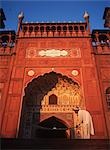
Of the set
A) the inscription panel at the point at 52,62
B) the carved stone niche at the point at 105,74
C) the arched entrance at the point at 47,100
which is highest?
the inscription panel at the point at 52,62

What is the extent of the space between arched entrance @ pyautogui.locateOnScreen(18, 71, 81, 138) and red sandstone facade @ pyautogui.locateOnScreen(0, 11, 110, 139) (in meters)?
0.04

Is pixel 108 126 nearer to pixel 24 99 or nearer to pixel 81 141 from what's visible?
pixel 81 141

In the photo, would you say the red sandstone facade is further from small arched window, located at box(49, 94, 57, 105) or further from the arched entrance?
small arched window, located at box(49, 94, 57, 105)

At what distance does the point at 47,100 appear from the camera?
475 inches

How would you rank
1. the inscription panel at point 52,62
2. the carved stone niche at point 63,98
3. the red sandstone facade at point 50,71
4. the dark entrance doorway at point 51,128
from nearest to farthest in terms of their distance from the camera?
the red sandstone facade at point 50,71
the dark entrance doorway at point 51,128
the carved stone niche at point 63,98
the inscription panel at point 52,62

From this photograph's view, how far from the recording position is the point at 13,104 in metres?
10.9

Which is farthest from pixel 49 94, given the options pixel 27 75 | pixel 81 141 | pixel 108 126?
pixel 81 141

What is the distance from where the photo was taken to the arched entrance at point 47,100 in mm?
11234

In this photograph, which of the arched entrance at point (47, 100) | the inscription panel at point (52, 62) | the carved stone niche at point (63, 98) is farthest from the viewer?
the inscription panel at point (52, 62)

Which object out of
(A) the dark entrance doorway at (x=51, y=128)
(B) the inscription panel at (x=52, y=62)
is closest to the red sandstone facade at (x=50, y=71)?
(B) the inscription panel at (x=52, y=62)

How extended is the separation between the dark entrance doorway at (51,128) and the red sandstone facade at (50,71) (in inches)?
10.4

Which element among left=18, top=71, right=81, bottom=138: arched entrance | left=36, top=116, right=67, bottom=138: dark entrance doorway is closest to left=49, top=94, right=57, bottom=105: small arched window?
left=18, top=71, right=81, bottom=138: arched entrance

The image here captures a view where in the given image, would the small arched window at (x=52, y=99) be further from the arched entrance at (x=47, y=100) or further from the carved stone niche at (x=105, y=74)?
the carved stone niche at (x=105, y=74)

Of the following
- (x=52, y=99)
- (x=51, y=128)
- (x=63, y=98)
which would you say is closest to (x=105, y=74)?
(x=63, y=98)
